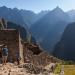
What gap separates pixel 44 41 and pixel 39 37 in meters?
7.77

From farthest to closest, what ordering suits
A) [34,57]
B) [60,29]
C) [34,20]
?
1. [34,20]
2. [60,29]
3. [34,57]

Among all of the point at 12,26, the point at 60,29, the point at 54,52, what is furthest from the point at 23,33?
the point at 60,29

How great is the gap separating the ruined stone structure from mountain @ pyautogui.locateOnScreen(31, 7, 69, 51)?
80.0 meters

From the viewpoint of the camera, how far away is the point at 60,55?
10469 cm

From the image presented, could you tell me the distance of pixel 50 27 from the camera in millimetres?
143500

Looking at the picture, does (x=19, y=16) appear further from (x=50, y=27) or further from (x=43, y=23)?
(x=50, y=27)

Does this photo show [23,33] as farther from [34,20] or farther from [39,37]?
[34,20]

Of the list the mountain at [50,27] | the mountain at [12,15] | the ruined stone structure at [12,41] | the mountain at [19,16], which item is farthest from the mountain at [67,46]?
the ruined stone structure at [12,41]

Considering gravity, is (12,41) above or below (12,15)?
below

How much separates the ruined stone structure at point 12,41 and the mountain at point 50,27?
3149 inches

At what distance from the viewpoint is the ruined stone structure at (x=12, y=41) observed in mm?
38447

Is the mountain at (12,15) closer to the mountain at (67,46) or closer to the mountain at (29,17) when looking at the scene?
the mountain at (29,17)

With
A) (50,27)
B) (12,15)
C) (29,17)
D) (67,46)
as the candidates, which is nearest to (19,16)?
(12,15)

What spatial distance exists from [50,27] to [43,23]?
4983mm
